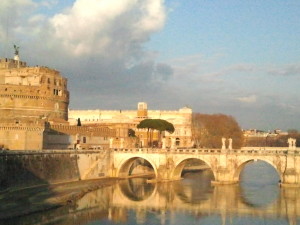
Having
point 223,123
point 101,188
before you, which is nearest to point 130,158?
point 101,188

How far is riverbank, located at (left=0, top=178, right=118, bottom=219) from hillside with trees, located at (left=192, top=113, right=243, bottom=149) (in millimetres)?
48200

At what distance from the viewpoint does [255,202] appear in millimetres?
40750

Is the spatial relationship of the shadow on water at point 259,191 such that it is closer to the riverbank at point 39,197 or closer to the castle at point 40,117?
the castle at point 40,117

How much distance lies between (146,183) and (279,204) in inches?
682

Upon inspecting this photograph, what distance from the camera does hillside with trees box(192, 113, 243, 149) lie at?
303 feet

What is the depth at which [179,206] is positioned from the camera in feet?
129

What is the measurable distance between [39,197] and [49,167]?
8103 mm

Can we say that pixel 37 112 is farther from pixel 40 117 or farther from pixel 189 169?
pixel 189 169

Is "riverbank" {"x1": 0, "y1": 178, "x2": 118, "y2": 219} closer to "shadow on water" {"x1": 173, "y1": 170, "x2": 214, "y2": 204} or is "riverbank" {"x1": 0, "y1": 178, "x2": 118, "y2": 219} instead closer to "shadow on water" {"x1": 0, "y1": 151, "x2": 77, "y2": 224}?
"shadow on water" {"x1": 0, "y1": 151, "x2": 77, "y2": 224}

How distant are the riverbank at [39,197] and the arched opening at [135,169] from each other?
9333 millimetres

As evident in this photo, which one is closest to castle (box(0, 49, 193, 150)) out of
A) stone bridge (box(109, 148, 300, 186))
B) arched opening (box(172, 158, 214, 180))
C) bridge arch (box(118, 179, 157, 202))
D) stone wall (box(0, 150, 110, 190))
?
arched opening (box(172, 158, 214, 180))

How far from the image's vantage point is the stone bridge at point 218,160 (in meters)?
47.7

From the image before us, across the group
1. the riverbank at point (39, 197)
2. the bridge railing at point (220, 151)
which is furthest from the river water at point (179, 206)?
the bridge railing at point (220, 151)

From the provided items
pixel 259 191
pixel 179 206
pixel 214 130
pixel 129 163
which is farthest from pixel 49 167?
pixel 214 130
